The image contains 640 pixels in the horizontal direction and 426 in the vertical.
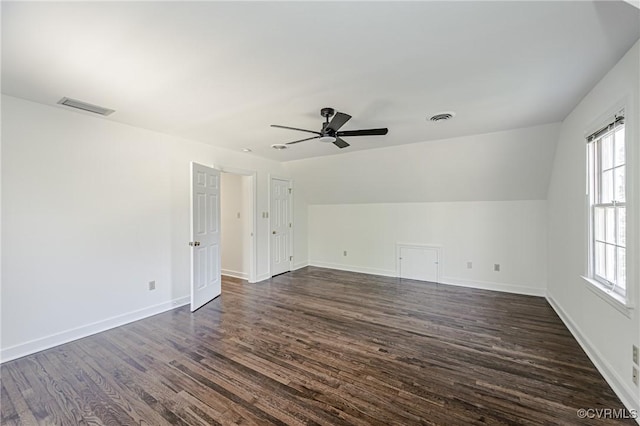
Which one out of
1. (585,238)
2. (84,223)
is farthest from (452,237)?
(84,223)

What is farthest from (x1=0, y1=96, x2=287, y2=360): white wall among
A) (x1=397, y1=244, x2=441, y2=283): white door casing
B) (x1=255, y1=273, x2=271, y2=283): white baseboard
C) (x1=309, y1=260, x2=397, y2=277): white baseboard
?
(x1=397, y1=244, x2=441, y2=283): white door casing

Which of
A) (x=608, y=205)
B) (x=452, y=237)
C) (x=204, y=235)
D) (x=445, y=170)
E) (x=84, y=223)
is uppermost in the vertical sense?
(x=445, y=170)

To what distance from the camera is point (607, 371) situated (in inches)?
84.1

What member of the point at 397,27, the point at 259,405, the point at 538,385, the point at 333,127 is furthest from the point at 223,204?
the point at 538,385

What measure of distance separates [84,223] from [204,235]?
1371 millimetres

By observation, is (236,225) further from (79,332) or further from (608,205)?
(608,205)

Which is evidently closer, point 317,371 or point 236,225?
point 317,371

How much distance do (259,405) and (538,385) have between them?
7.07ft

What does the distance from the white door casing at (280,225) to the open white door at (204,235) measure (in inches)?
57.1

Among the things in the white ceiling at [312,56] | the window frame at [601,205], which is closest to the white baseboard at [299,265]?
the white ceiling at [312,56]

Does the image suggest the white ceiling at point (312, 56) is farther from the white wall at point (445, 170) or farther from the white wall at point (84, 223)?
the white wall at point (445, 170)

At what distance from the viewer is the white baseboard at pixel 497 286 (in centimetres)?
434

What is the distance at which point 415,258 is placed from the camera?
17.6ft

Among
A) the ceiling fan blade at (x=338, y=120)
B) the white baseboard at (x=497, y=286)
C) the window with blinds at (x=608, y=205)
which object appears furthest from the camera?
the white baseboard at (x=497, y=286)
